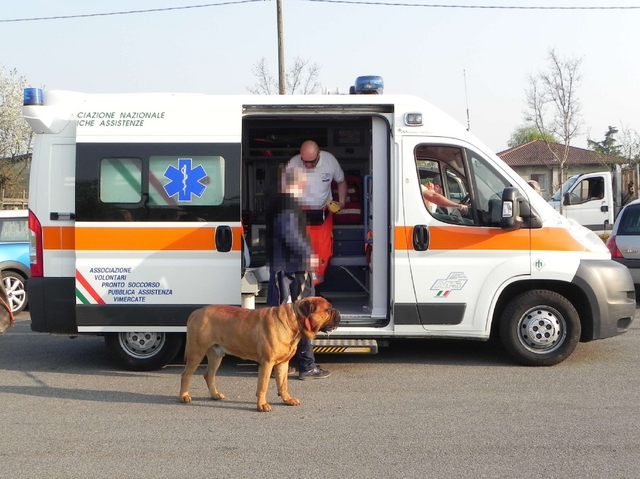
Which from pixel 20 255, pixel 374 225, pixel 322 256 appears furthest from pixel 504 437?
pixel 20 255

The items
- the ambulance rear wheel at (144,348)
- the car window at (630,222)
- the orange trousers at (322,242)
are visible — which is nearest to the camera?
the ambulance rear wheel at (144,348)

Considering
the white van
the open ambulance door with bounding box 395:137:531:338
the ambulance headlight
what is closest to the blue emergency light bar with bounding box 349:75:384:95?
the ambulance headlight

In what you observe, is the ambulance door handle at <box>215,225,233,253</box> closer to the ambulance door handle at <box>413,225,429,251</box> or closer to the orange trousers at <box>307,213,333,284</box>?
the orange trousers at <box>307,213,333,284</box>

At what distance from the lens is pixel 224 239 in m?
7.27

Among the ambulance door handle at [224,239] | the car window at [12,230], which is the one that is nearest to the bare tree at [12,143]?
the car window at [12,230]

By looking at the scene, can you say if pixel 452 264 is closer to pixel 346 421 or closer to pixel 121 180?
pixel 346 421

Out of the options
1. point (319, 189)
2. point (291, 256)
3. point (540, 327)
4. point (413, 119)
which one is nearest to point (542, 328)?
point (540, 327)

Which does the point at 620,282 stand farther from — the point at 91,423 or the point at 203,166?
the point at 91,423

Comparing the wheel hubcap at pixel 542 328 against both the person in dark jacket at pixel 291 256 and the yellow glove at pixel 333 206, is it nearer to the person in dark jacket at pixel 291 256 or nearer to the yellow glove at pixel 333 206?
the person in dark jacket at pixel 291 256

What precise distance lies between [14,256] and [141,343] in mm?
5159

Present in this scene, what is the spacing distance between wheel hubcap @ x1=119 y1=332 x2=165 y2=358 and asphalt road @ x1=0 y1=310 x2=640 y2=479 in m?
0.22

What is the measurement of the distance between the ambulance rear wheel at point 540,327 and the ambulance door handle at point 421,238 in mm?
1046

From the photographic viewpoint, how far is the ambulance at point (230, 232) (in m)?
7.29

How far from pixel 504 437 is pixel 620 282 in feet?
9.29
